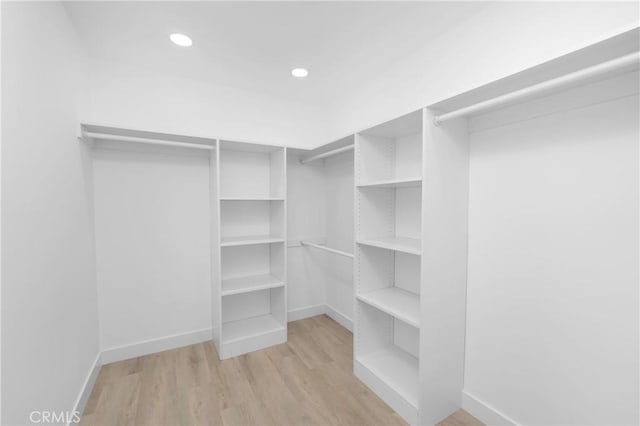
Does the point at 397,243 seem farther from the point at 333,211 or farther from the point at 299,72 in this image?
the point at 299,72

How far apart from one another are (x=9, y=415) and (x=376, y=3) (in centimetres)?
252

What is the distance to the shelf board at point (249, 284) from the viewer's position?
245 cm

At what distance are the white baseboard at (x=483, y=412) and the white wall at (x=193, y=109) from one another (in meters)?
2.58

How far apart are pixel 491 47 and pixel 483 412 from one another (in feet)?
7.15

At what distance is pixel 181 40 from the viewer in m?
1.95

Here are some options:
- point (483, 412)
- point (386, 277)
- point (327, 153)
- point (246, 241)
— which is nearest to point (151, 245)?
point (246, 241)

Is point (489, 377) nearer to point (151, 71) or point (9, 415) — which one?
point (9, 415)

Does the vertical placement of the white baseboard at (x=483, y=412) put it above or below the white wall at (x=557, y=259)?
below

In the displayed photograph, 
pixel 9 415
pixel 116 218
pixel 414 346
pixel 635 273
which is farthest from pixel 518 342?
pixel 116 218

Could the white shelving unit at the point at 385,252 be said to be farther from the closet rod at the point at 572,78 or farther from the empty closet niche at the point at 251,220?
the empty closet niche at the point at 251,220

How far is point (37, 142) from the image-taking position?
1.28 metres

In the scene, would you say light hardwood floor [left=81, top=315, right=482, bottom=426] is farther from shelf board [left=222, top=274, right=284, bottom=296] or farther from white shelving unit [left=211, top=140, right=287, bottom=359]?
shelf board [left=222, top=274, right=284, bottom=296]

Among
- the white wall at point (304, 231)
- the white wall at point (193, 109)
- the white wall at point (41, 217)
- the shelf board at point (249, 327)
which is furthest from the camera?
the white wall at point (304, 231)

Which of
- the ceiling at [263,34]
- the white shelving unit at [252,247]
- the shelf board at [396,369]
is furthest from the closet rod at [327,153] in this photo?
the shelf board at [396,369]
